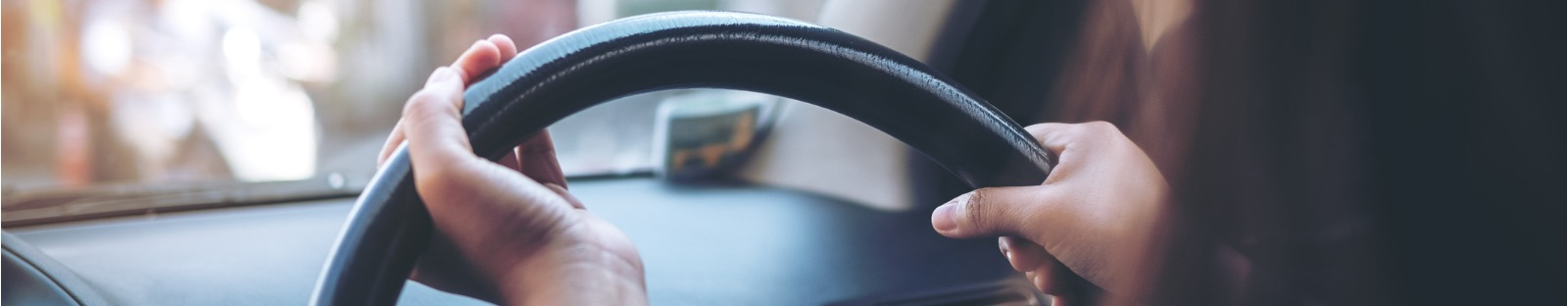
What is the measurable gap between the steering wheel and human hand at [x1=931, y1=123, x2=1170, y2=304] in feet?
0.39

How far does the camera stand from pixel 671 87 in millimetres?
639

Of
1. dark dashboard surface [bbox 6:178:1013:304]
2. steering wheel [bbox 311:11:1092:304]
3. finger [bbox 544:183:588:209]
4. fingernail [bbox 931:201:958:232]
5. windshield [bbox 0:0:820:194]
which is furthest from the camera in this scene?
windshield [bbox 0:0:820:194]

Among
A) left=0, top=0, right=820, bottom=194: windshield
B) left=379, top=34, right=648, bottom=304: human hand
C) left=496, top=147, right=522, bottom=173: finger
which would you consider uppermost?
left=0, top=0, right=820, bottom=194: windshield

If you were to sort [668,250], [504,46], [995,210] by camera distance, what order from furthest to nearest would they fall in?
1. [668,250]
2. [995,210]
3. [504,46]

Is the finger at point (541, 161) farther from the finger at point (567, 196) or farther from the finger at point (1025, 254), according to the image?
the finger at point (1025, 254)

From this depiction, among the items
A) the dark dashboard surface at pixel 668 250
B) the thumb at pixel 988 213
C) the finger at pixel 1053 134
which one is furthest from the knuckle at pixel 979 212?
the dark dashboard surface at pixel 668 250

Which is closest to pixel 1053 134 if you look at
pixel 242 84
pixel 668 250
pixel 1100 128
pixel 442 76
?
pixel 1100 128

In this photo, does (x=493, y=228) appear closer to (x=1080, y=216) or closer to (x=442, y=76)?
(x=442, y=76)

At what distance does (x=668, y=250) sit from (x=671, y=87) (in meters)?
0.90

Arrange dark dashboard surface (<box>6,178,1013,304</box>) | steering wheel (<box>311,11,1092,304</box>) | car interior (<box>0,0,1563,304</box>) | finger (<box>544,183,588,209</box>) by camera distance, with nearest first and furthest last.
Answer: steering wheel (<box>311,11,1092,304</box>), car interior (<box>0,0,1563,304</box>), finger (<box>544,183,588,209</box>), dark dashboard surface (<box>6,178,1013,304</box>)

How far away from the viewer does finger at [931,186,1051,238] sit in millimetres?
778

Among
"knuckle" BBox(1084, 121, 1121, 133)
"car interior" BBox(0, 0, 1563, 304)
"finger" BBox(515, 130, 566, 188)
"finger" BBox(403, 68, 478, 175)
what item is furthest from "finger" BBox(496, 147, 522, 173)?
"knuckle" BBox(1084, 121, 1121, 133)

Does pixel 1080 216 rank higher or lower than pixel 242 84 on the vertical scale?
lower

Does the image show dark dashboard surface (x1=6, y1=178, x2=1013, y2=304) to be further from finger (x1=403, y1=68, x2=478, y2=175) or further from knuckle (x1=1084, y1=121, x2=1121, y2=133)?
finger (x1=403, y1=68, x2=478, y2=175)
